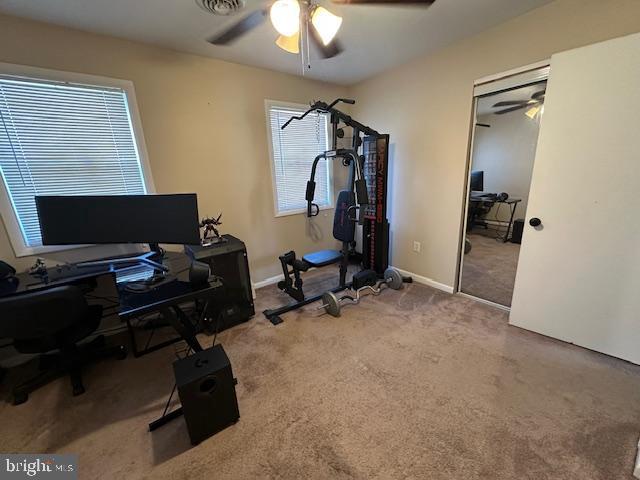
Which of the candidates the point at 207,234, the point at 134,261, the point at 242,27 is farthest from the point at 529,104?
the point at 134,261

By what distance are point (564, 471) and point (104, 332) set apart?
10.6 feet

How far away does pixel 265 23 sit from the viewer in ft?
6.05

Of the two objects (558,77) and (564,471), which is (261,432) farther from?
(558,77)

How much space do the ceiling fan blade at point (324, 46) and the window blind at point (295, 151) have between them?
3.71 ft

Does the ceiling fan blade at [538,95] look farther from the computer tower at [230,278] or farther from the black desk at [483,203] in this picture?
the computer tower at [230,278]

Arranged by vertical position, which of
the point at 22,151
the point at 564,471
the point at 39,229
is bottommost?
the point at 564,471

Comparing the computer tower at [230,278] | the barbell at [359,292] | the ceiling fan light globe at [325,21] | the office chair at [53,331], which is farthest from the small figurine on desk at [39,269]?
the ceiling fan light globe at [325,21]

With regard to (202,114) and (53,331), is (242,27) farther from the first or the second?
(53,331)

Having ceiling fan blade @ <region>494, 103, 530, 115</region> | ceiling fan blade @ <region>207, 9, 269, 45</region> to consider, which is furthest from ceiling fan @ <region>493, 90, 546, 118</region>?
ceiling fan blade @ <region>207, 9, 269, 45</region>

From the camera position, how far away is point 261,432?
4.41ft

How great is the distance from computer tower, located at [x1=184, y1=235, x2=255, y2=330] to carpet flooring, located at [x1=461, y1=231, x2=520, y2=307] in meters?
2.29

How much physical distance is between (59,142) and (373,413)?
113 inches

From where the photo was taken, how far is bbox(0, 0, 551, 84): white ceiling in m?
1.60

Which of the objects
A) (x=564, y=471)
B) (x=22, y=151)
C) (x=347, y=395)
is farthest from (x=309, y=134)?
(x=564, y=471)
